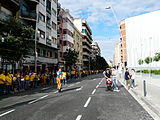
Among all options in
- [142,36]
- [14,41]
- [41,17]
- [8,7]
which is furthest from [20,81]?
[142,36]

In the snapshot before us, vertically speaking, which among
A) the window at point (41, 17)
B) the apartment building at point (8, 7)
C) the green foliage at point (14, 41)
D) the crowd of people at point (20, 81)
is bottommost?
the crowd of people at point (20, 81)

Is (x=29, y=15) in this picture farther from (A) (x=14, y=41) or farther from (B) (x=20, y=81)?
(B) (x=20, y=81)

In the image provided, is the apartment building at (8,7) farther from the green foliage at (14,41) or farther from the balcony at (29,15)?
the green foliage at (14,41)

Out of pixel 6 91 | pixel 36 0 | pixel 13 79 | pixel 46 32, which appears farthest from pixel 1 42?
pixel 46 32

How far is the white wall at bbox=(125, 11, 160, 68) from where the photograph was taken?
55.5 meters

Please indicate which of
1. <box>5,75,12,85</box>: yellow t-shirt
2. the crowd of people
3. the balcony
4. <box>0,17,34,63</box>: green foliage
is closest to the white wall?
the balcony

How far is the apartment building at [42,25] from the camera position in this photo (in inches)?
1102

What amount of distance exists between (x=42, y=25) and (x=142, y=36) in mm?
42186

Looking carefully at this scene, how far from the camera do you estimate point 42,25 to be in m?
31.6

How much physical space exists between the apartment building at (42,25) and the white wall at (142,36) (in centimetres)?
2970

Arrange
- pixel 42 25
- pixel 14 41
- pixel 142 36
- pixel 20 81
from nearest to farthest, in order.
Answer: pixel 14 41 < pixel 20 81 < pixel 42 25 < pixel 142 36

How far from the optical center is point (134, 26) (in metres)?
67.4

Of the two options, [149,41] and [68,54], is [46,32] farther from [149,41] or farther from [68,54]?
[149,41]

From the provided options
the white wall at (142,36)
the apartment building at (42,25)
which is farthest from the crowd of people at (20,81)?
the white wall at (142,36)
